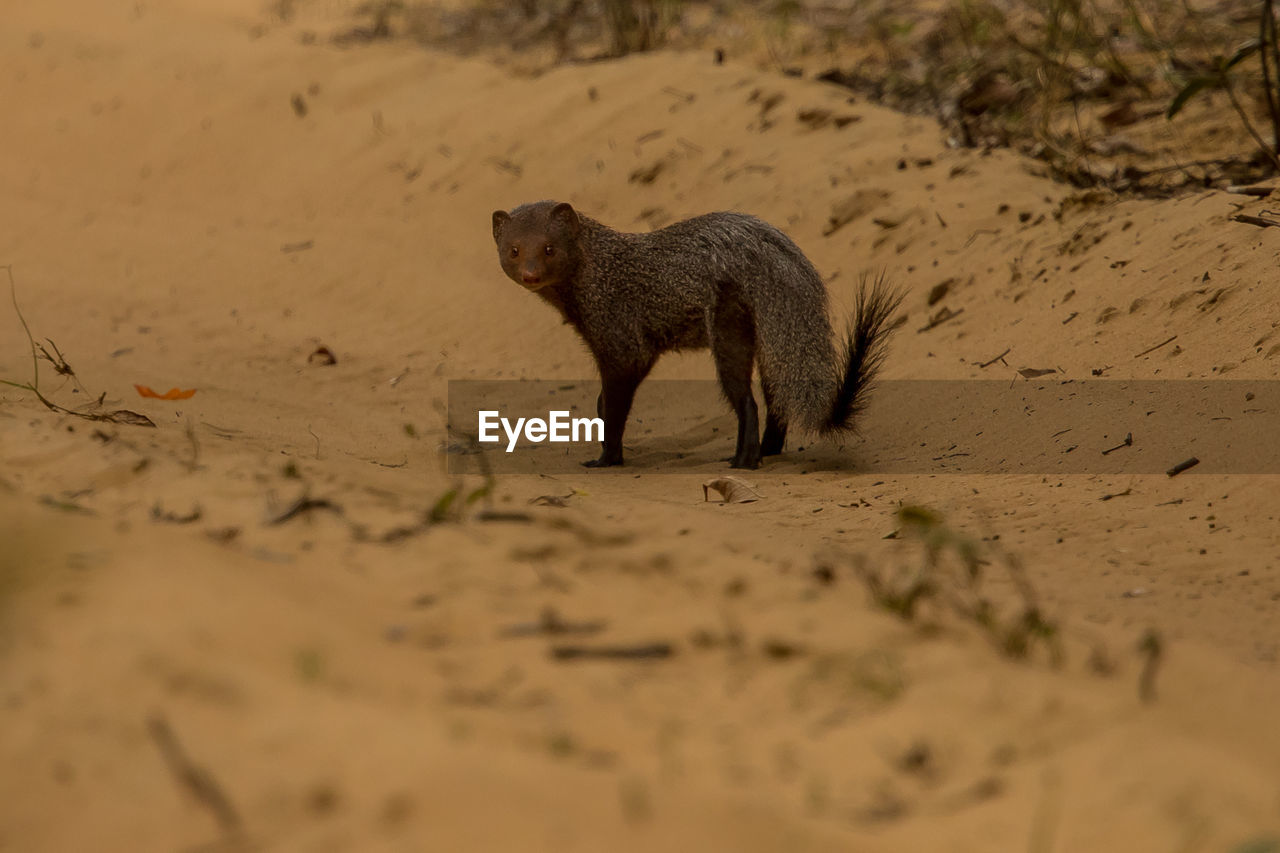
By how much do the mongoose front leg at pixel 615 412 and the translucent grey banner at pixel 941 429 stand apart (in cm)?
9

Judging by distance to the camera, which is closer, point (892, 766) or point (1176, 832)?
point (1176, 832)

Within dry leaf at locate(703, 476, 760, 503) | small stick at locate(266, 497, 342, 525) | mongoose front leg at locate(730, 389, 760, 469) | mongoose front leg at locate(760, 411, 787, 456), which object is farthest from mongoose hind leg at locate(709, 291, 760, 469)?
small stick at locate(266, 497, 342, 525)

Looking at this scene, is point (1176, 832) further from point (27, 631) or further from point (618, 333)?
point (618, 333)

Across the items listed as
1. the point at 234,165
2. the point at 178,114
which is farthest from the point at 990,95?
the point at 178,114

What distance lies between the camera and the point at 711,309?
→ 542 centimetres

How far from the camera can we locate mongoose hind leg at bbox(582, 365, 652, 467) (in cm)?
560

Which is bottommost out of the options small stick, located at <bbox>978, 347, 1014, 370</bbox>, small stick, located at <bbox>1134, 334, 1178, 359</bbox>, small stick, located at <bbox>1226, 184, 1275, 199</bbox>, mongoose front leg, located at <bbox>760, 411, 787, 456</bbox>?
mongoose front leg, located at <bbox>760, 411, 787, 456</bbox>

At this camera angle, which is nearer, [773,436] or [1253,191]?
[773,436]

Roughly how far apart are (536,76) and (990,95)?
3.55 m

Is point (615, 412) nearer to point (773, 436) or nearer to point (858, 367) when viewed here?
point (773, 436)

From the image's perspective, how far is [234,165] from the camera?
9.84 m

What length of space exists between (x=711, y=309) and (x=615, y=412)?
2.09 ft

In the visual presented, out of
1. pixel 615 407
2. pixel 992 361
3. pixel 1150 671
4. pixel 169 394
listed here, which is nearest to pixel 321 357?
pixel 169 394

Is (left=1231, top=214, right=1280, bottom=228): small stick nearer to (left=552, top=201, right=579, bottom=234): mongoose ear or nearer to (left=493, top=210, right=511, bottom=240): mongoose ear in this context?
(left=552, top=201, right=579, bottom=234): mongoose ear
